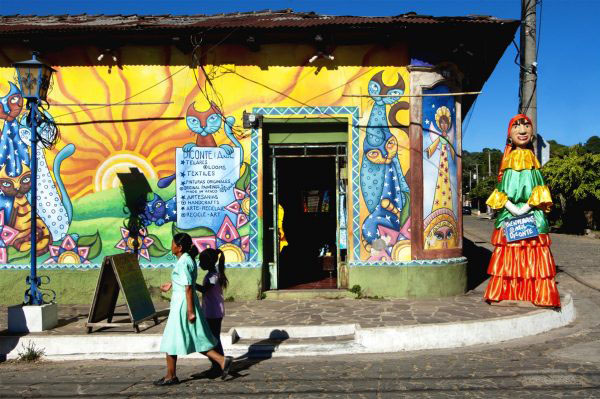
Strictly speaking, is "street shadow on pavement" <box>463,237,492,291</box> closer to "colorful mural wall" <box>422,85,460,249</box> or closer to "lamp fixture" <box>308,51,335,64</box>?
"colorful mural wall" <box>422,85,460,249</box>

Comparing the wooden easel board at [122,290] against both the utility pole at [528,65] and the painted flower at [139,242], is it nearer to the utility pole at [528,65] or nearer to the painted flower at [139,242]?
the painted flower at [139,242]

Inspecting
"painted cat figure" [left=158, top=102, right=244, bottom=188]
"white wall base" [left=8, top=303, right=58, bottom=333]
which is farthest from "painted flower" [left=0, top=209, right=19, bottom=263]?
"painted cat figure" [left=158, top=102, right=244, bottom=188]

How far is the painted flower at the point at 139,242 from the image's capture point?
34.8 feet

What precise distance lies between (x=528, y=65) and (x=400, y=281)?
15.0ft

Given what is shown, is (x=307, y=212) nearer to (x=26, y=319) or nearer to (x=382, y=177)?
(x=382, y=177)

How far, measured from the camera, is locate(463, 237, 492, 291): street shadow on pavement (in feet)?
42.0

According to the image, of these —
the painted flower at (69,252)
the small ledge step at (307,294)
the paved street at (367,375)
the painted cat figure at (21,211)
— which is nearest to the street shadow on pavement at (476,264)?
the small ledge step at (307,294)

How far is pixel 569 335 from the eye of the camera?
8422mm

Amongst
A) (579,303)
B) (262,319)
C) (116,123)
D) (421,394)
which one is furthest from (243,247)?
(579,303)

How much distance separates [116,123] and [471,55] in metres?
6.85

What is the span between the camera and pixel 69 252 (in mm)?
10602

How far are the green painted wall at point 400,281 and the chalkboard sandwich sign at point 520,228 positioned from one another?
1621 millimetres

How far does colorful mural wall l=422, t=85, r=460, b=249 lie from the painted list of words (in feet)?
12.1

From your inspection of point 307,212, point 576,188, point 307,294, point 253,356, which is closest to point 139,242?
point 307,294
